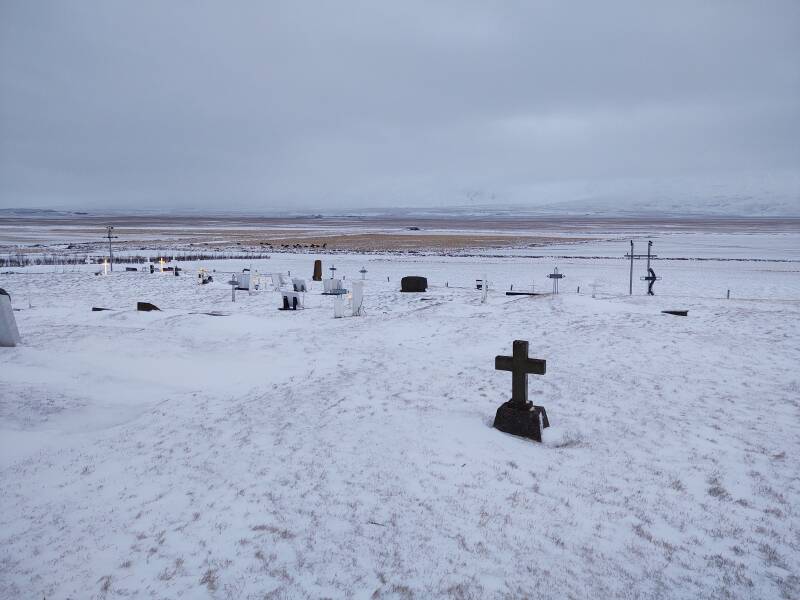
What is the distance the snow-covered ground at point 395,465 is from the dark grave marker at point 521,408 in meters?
0.23

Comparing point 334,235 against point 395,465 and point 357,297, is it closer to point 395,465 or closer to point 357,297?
point 357,297

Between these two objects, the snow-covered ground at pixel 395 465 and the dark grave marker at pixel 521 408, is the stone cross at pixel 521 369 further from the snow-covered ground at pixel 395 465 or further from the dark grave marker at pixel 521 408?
the snow-covered ground at pixel 395 465

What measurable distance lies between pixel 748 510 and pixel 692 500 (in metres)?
0.48

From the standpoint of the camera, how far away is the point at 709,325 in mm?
13344

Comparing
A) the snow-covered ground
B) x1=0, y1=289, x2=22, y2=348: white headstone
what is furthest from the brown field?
the snow-covered ground

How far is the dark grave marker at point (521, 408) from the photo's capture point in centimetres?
705

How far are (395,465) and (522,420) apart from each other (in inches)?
74.3

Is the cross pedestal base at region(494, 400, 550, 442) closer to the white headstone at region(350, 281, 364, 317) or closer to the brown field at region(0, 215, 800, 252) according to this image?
the white headstone at region(350, 281, 364, 317)

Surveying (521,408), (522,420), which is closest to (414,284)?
(521,408)

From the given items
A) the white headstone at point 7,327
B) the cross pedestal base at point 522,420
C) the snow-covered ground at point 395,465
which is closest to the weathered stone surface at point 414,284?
the snow-covered ground at point 395,465

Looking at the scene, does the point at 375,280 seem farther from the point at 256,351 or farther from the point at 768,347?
the point at 768,347

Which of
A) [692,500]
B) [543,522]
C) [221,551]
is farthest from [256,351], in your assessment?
[692,500]

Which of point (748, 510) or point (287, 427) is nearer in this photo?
point (748, 510)

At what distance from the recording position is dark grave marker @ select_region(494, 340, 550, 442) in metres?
7.05
